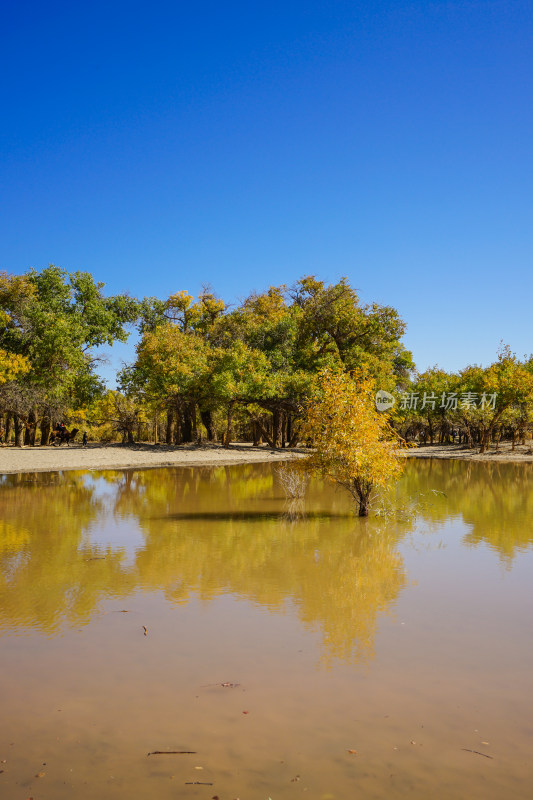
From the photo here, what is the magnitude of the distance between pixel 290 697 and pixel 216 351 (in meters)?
34.8

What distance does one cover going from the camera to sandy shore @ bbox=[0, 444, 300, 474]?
93.6ft

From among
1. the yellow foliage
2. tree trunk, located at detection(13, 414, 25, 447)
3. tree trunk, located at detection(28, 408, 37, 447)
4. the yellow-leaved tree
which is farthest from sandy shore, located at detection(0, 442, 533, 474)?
the yellow-leaved tree

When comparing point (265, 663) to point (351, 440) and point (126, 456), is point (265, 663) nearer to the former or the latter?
point (351, 440)

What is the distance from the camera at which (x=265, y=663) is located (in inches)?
246

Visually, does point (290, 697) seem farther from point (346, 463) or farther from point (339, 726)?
point (346, 463)

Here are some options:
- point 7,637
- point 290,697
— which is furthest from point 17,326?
point 290,697

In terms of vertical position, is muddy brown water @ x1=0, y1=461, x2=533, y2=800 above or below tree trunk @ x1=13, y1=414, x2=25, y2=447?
below

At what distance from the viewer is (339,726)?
196 inches

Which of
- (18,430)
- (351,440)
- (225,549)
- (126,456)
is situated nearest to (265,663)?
(225,549)

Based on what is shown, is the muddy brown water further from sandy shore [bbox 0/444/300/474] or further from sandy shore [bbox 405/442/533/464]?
sandy shore [bbox 405/442/533/464]

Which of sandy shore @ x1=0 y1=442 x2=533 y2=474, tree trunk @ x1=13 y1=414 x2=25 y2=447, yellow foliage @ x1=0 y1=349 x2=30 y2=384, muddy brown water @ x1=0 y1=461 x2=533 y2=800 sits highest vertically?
yellow foliage @ x1=0 y1=349 x2=30 y2=384

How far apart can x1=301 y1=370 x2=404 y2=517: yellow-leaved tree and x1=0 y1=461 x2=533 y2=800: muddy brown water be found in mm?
1583

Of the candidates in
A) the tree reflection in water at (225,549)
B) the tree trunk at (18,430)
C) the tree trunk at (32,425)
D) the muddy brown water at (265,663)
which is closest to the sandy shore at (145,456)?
the tree trunk at (32,425)

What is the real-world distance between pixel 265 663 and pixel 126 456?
28.4 m
